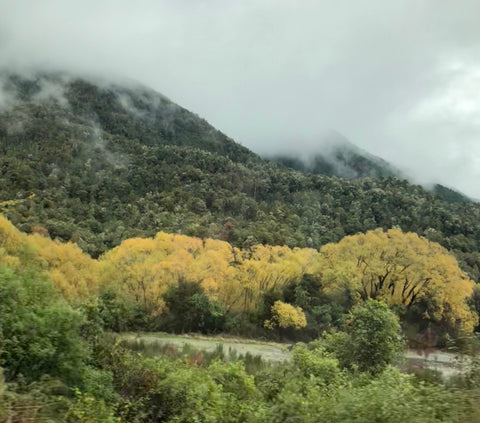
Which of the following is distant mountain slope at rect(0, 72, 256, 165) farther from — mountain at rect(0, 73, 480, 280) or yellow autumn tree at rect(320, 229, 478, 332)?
yellow autumn tree at rect(320, 229, 478, 332)

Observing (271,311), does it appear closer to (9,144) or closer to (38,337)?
(38,337)

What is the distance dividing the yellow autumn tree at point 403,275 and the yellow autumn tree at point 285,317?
18.9 ft

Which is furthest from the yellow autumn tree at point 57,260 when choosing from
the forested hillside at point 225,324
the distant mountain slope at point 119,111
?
the distant mountain slope at point 119,111

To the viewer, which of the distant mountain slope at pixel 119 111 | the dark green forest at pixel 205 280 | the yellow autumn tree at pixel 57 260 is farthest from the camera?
the distant mountain slope at pixel 119 111

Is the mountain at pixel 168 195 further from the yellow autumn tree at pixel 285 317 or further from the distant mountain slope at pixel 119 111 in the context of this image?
the yellow autumn tree at pixel 285 317

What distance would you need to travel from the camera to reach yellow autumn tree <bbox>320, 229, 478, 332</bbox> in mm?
44000

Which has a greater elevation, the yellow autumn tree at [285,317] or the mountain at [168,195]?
the mountain at [168,195]

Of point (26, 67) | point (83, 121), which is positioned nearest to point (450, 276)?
point (83, 121)

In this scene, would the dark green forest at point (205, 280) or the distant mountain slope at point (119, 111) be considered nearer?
the dark green forest at point (205, 280)

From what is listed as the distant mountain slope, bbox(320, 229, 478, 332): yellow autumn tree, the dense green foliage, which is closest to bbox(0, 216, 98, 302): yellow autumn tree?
the dense green foliage

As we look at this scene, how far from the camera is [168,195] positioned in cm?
9500

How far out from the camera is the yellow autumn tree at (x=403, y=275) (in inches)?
1732

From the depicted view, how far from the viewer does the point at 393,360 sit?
666 inches

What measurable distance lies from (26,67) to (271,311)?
192m
